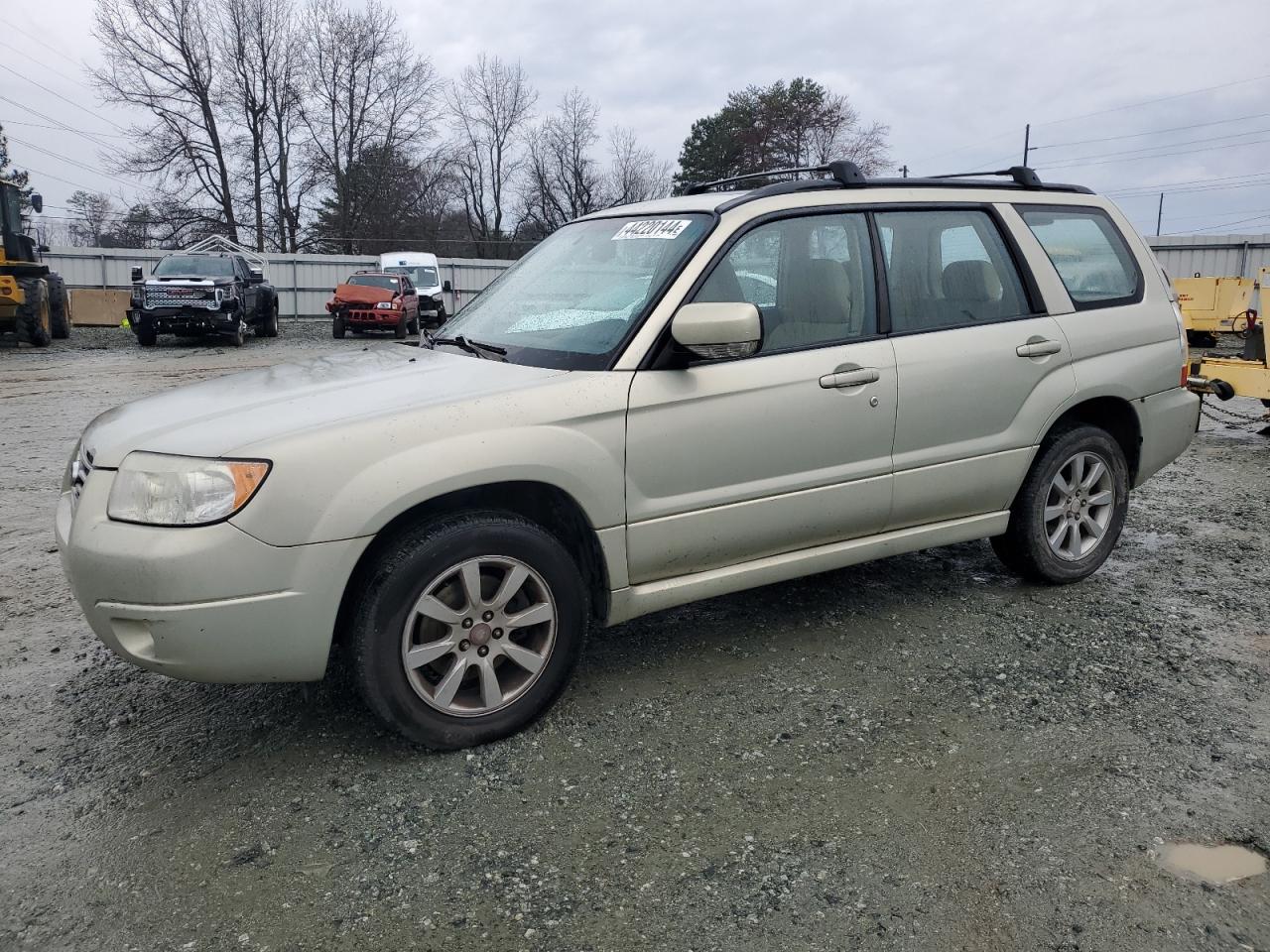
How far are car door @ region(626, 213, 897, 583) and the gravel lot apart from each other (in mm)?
583

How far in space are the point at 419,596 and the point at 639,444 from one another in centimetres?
85

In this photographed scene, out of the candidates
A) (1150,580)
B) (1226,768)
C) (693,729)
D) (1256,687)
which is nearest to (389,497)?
(693,729)

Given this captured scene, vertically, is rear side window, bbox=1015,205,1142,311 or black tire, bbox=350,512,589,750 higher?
rear side window, bbox=1015,205,1142,311

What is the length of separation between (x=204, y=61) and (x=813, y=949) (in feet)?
157

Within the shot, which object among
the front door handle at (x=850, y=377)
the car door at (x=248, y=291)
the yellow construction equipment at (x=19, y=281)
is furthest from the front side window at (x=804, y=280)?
the car door at (x=248, y=291)

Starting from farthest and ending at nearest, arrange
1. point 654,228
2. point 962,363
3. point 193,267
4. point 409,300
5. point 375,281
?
point 409,300 → point 375,281 → point 193,267 → point 962,363 → point 654,228

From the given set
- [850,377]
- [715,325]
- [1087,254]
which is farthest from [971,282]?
[715,325]

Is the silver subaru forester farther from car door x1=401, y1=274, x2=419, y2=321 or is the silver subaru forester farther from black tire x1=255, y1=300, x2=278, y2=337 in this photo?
car door x1=401, y1=274, x2=419, y2=321

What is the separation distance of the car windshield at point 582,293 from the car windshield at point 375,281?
21.8 m

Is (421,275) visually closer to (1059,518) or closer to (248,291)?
(248,291)

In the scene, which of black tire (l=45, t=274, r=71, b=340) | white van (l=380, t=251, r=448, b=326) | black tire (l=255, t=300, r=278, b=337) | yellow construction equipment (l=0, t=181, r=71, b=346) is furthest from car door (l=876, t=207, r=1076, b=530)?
white van (l=380, t=251, r=448, b=326)

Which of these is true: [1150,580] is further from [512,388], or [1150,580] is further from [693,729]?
[512,388]

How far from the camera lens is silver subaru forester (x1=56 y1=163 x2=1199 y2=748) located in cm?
278

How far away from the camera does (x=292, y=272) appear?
3453 centimetres
